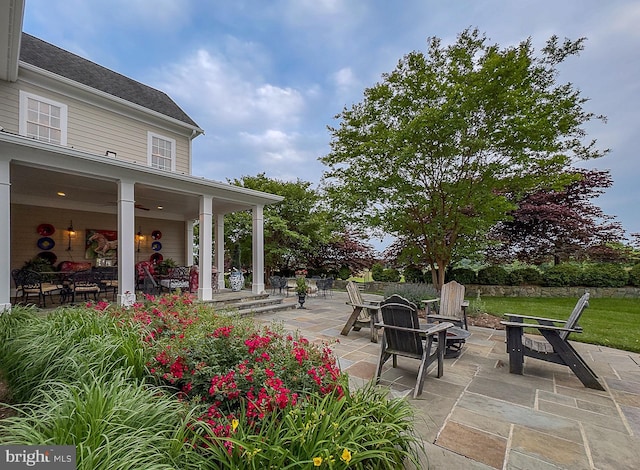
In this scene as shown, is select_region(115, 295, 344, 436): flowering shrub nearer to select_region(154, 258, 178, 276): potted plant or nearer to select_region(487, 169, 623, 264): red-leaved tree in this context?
select_region(154, 258, 178, 276): potted plant

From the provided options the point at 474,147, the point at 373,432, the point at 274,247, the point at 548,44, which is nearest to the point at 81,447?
the point at 373,432

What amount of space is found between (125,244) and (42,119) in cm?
443

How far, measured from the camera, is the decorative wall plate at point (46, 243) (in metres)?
8.26

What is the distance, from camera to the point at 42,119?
7324 millimetres

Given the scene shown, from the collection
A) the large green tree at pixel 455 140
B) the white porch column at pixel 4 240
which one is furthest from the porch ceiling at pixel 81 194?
the large green tree at pixel 455 140

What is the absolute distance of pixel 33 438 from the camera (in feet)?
4.97

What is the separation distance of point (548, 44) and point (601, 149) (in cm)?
305

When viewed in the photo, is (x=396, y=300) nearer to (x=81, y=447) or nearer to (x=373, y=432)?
(x=373, y=432)

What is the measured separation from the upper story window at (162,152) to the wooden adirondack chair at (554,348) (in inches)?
398

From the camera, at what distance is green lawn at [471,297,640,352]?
5.21 meters

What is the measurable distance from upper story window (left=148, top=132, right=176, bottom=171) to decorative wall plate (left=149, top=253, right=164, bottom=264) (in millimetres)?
3309

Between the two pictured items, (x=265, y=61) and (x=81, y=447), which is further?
(x=265, y=61)

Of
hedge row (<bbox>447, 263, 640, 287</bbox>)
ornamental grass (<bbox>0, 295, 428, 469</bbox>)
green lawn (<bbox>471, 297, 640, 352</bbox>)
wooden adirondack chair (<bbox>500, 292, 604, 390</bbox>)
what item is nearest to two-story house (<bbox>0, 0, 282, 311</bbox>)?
ornamental grass (<bbox>0, 295, 428, 469</bbox>)

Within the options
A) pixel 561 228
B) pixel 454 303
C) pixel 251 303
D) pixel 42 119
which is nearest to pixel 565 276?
pixel 561 228
